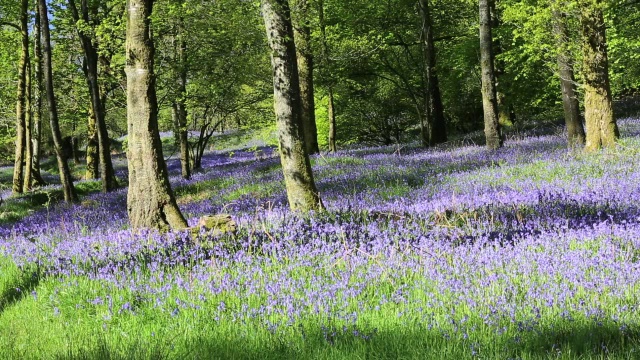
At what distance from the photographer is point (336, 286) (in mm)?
3854

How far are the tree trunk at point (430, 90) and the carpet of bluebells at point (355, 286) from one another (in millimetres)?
12382

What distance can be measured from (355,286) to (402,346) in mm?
1167

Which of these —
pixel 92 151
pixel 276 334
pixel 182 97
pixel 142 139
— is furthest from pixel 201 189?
pixel 92 151

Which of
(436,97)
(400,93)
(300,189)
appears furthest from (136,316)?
(400,93)

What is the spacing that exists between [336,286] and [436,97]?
17401 millimetres

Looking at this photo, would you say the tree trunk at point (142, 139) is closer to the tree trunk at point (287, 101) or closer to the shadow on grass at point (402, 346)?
the tree trunk at point (287, 101)

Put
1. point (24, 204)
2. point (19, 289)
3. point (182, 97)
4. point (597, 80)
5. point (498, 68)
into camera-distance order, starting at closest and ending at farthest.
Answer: point (19, 289), point (597, 80), point (24, 204), point (182, 97), point (498, 68)

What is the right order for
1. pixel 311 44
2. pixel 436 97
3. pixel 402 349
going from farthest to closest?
pixel 436 97, pixel 311 44, pixel 402 349

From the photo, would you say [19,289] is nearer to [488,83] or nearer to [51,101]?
[51,101]

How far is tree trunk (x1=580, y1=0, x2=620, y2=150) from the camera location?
1116 cm

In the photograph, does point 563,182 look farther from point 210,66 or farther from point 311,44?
point 210,66

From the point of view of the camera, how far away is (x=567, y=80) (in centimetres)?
1252

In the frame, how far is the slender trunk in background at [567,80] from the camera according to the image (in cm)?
1189

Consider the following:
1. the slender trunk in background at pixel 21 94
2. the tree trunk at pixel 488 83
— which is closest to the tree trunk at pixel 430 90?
the tree trunk at pixel 488 83
